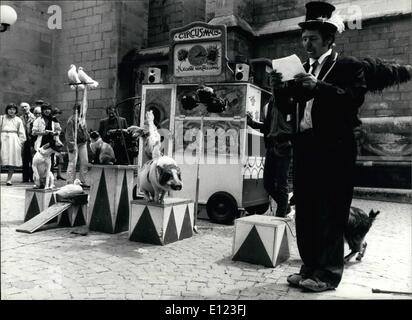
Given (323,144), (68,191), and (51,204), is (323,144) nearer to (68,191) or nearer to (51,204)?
(68,191)

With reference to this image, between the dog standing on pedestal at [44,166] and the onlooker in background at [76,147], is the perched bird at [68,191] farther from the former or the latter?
the onlooker in background at [76,147]

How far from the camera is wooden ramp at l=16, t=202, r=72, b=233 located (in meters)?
5.70

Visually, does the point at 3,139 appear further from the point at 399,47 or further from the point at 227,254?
the point at 399,47

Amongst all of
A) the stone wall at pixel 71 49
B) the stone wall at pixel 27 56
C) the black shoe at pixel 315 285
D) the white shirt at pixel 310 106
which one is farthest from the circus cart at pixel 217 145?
the stone wall at pixel 27 56


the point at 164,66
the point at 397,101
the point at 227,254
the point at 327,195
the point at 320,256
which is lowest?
the point at 227,254

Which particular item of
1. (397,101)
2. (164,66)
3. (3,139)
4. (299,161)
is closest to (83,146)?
(3,139)

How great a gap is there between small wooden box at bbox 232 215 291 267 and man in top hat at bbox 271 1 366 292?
2.66 feet

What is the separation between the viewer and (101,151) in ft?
30.1

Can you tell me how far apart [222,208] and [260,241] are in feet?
9.00

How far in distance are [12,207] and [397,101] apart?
30.7 ft

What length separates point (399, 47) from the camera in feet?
36.1

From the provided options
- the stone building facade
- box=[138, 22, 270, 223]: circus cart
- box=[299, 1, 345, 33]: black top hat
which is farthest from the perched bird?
the stone building facade

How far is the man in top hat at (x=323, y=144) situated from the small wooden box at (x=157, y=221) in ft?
6.75

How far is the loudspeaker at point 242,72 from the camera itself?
7289 millimetres
